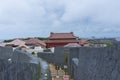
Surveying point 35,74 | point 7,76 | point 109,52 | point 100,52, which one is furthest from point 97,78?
point 7,76

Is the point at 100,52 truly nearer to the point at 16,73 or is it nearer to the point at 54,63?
the point at 16,73

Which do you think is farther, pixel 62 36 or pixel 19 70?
pixel 62 36

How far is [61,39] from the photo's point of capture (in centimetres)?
4062

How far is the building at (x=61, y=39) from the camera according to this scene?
4016 centimetres

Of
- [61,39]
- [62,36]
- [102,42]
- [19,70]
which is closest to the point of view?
[19,70]

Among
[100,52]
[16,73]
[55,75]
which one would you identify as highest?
[100,52]

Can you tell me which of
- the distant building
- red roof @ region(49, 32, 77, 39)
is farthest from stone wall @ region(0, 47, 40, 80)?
red roof @ region(49, 32, 77, 39)

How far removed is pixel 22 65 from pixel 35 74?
0.71m

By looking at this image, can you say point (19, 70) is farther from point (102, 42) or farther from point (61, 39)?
point (102, 42)

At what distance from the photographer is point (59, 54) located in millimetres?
24625

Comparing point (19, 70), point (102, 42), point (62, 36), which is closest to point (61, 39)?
point (62, 36)

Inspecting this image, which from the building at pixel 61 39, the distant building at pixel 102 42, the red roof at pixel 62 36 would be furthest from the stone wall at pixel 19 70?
the red roof at pixel 62 36

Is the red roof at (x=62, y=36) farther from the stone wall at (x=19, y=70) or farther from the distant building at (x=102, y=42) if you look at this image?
the stone wall at (x=19, y=70)

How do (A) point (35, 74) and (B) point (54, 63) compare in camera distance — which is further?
(B) point (54, 63)
